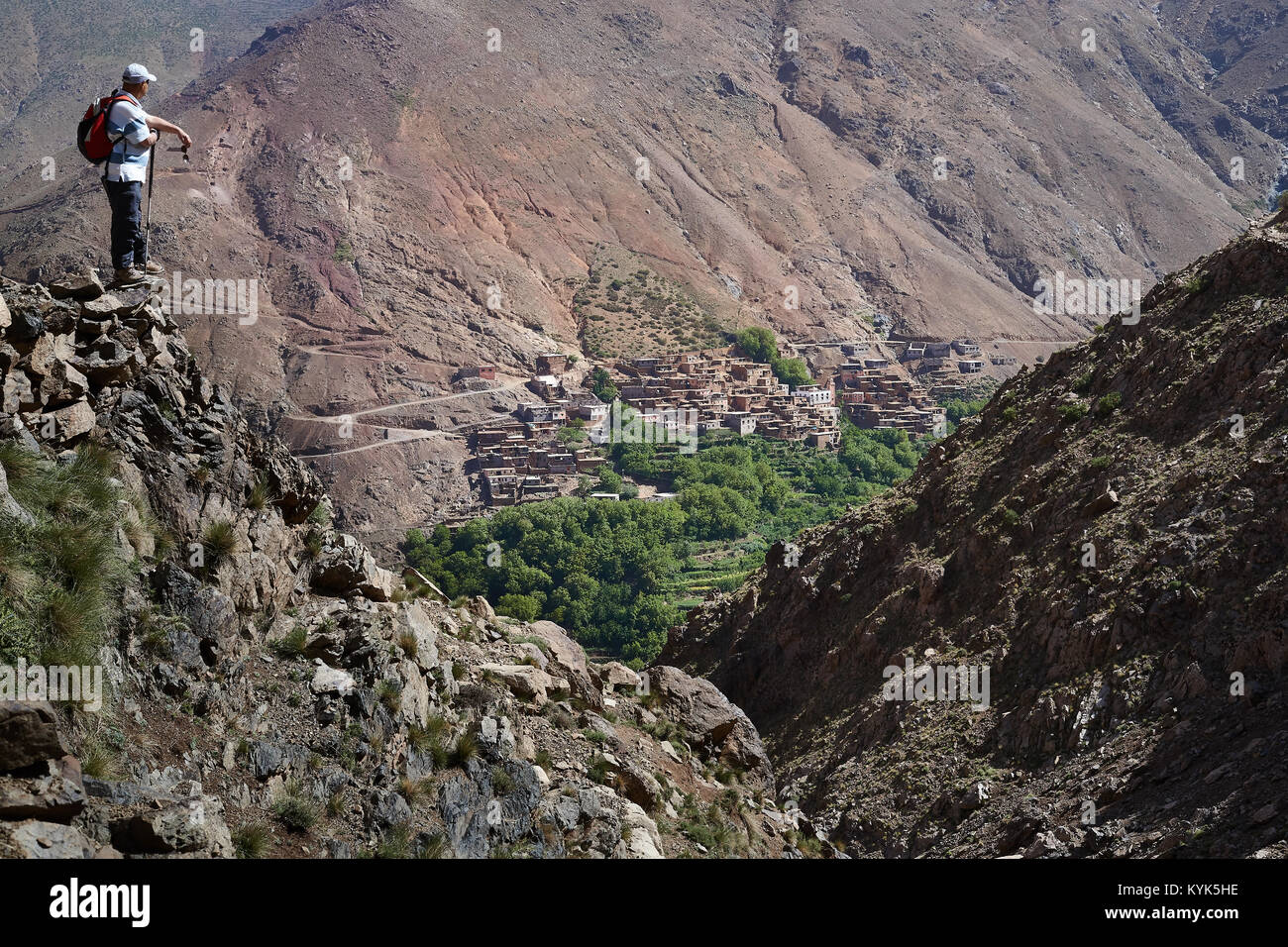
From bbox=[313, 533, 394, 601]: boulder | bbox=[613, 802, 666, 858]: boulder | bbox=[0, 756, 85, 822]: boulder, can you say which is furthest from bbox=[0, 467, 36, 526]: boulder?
bbox=[613, 802, 666, 858]: boulder

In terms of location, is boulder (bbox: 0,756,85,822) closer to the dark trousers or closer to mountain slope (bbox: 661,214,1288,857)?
the dark trousers

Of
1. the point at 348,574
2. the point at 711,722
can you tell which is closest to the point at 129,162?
the point at 348,574

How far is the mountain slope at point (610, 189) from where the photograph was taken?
73125mm

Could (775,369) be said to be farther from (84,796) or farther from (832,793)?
(84,796)

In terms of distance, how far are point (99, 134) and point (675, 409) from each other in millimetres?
63482

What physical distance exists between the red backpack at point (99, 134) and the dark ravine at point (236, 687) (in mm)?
1018

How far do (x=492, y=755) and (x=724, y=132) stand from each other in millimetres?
105035

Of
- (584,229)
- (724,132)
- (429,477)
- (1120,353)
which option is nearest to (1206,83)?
(724,132)

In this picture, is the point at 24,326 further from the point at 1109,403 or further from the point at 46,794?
the point at 1109,403

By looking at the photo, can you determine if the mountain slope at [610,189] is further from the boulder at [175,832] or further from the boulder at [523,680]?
the boulder at [175,832]

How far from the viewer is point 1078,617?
50.5 feet

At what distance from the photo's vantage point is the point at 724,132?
109438 millimetres

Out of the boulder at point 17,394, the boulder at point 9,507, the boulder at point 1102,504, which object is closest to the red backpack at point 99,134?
the boulder at point 17,394

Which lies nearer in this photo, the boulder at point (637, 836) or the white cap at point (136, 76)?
the white cap at point (136, 76)
